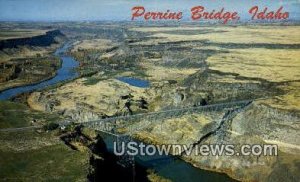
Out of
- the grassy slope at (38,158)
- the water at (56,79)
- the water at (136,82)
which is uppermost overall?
the grassy slope at (38,158)

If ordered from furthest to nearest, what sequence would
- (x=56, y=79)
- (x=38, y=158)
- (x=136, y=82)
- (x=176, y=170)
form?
(x=56, y=79) < (x=136, y=82) < (x=176, y=170) < (x=38, y=158)

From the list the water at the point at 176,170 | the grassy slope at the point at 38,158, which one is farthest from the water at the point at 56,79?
the water at the point at 176,170

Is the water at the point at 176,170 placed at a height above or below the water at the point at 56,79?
above

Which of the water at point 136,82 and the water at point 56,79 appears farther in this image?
the water at point 136,82

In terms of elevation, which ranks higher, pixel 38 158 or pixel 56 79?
pixel 38 158

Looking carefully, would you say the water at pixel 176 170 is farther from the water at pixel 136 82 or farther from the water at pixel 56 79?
the water at pixel 56 79

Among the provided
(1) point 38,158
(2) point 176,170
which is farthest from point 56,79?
(1) point 38,158

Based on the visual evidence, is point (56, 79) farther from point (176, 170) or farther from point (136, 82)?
point (176, 170)

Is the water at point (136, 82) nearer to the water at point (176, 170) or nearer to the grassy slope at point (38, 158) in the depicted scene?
the water at point (176, 170)

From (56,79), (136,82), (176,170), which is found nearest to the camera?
(176,170)

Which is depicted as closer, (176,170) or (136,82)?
(176,170)

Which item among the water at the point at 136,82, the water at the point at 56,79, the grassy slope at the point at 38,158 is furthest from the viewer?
the water at the point at 136,82

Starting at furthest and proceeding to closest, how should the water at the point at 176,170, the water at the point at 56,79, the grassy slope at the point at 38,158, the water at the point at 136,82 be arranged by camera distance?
the water at the point at 136,82 → the water at the point at 56,79 → the water at the point at 176,170 → the grassy slope at the point at 38,158
